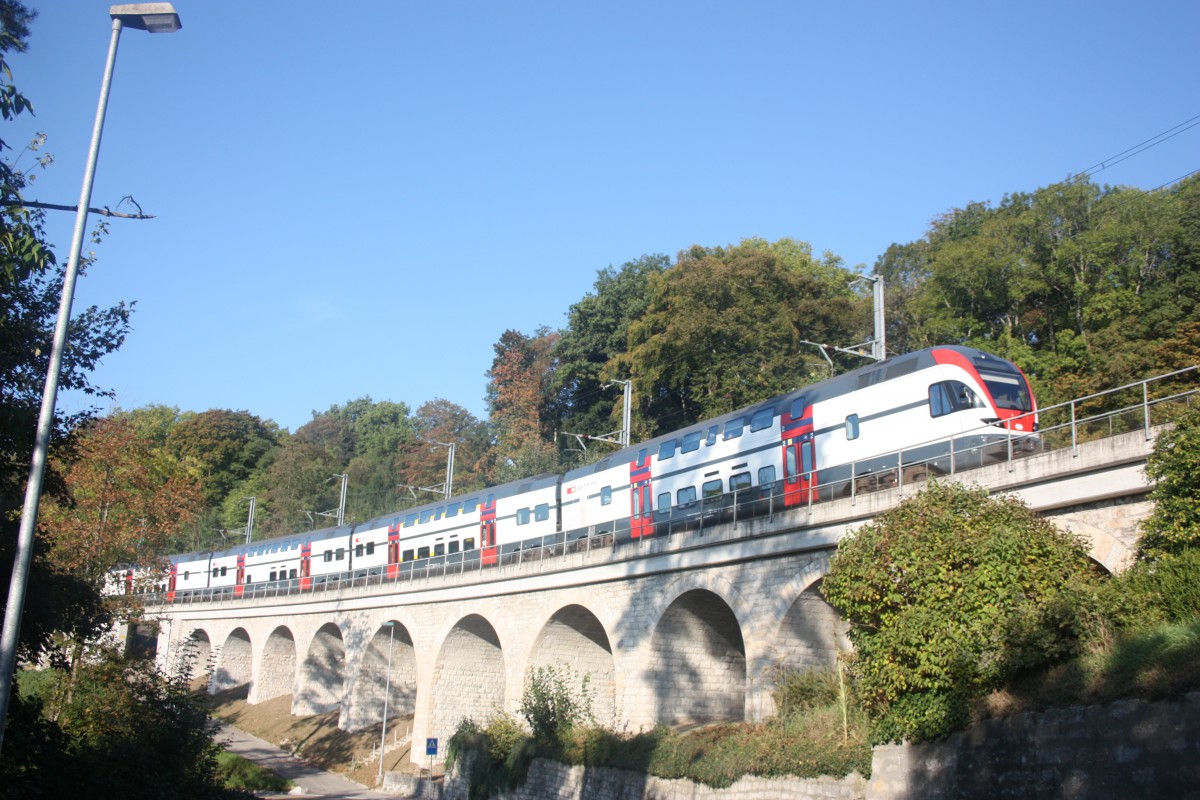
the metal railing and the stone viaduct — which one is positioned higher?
the metal railing

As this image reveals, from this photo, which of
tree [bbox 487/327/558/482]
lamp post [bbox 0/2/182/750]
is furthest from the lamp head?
tree [bbox 487/327/558/482]

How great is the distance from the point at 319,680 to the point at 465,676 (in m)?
12.5

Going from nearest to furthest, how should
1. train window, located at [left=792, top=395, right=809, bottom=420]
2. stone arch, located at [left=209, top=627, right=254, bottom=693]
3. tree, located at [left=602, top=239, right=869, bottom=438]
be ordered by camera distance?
1. train window, located at [left=792, top=395, right=809, bottom=420]
2. tree, located at [left=602, top=239, right=869, bottom=438]
3. stone arch, located at [left=209, top=627, right=254, bottom=693]

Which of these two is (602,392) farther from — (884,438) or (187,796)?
(187,796)

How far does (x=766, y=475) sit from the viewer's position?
24.8 m

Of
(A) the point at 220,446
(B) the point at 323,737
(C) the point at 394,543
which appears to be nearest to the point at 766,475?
(C) the point at 394,543

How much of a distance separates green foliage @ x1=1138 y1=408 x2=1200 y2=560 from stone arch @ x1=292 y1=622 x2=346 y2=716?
36.3 meters

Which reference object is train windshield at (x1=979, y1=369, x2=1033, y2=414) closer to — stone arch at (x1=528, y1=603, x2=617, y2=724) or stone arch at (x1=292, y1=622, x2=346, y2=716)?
stone arch at (x1=528, y1=603, x2=617, y2=724)

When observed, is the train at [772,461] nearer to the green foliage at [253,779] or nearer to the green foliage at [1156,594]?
the green foliage at [1156,594]

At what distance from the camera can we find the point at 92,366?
15.1 meters

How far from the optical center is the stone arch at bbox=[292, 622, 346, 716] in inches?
1766

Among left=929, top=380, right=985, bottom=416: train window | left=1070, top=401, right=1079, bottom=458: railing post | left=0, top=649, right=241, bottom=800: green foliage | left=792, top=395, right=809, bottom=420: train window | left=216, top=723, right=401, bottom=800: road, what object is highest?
left=792, top=395, right=809, bottom=420: train window

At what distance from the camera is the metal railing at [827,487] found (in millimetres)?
15898

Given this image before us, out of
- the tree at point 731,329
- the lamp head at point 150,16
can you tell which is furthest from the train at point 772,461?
the lamp head at point 150,16
